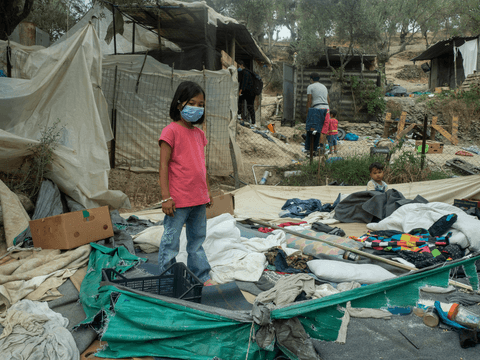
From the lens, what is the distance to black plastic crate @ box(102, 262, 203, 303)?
2.01m

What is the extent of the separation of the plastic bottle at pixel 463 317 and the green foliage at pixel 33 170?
3618mm

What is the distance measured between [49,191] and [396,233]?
345 cm

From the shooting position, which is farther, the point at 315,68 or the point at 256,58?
the point at 315,68

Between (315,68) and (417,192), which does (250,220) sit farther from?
(315,68)

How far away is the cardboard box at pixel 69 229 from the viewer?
292 cm

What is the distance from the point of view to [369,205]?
421cm

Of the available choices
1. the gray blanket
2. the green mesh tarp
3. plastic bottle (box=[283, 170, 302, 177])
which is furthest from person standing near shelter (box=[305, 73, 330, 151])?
the green mesh tarp

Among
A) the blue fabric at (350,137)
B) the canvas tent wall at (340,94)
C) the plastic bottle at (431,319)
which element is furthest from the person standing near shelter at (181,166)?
the canvas tent wall at (340,94)

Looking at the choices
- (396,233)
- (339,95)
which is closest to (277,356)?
(396,233)

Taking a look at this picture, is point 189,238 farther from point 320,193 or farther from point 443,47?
point 443,47

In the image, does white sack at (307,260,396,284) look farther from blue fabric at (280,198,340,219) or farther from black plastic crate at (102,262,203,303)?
blue fabric at (280,198,340,219)

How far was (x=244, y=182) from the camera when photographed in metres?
6.56

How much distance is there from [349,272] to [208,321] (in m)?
1.42

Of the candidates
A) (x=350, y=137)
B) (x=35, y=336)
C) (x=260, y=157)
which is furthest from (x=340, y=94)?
(x=35, y=336)
